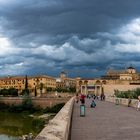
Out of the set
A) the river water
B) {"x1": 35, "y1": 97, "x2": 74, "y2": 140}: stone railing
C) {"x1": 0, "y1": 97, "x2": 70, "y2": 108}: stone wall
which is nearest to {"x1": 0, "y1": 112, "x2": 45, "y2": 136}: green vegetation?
the river water

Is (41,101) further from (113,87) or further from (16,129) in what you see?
(16,129)

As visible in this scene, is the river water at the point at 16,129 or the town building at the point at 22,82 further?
the town building at the point at 22,82

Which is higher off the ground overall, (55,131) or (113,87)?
(113,87)

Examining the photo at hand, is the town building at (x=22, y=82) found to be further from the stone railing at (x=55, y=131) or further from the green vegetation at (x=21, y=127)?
the stone railing at (x=55, y=131)

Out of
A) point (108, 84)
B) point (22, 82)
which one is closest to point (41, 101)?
point (108, 84)

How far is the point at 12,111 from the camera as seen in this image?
339 feet

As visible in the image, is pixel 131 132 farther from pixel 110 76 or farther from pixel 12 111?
pixel 110 76

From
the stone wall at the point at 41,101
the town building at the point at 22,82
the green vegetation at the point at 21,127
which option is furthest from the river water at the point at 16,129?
the town building at the point at 22,82

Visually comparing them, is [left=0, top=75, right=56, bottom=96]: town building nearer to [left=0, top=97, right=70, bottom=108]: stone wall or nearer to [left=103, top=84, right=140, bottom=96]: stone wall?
[left=103, top=84, right=140, bottom=96]: stone wall

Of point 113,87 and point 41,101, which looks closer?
point 41,101

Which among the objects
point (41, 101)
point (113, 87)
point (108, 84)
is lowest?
point (41, 101)

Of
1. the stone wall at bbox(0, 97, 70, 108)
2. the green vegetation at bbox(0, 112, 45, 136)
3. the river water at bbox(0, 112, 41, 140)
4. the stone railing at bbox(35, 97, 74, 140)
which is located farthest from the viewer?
the stone wall at bbox(0, 97, 70, 108)

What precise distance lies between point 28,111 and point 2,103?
31.4ft

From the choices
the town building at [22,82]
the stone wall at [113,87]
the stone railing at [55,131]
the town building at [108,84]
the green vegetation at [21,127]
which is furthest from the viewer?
the town building at [22,82]
